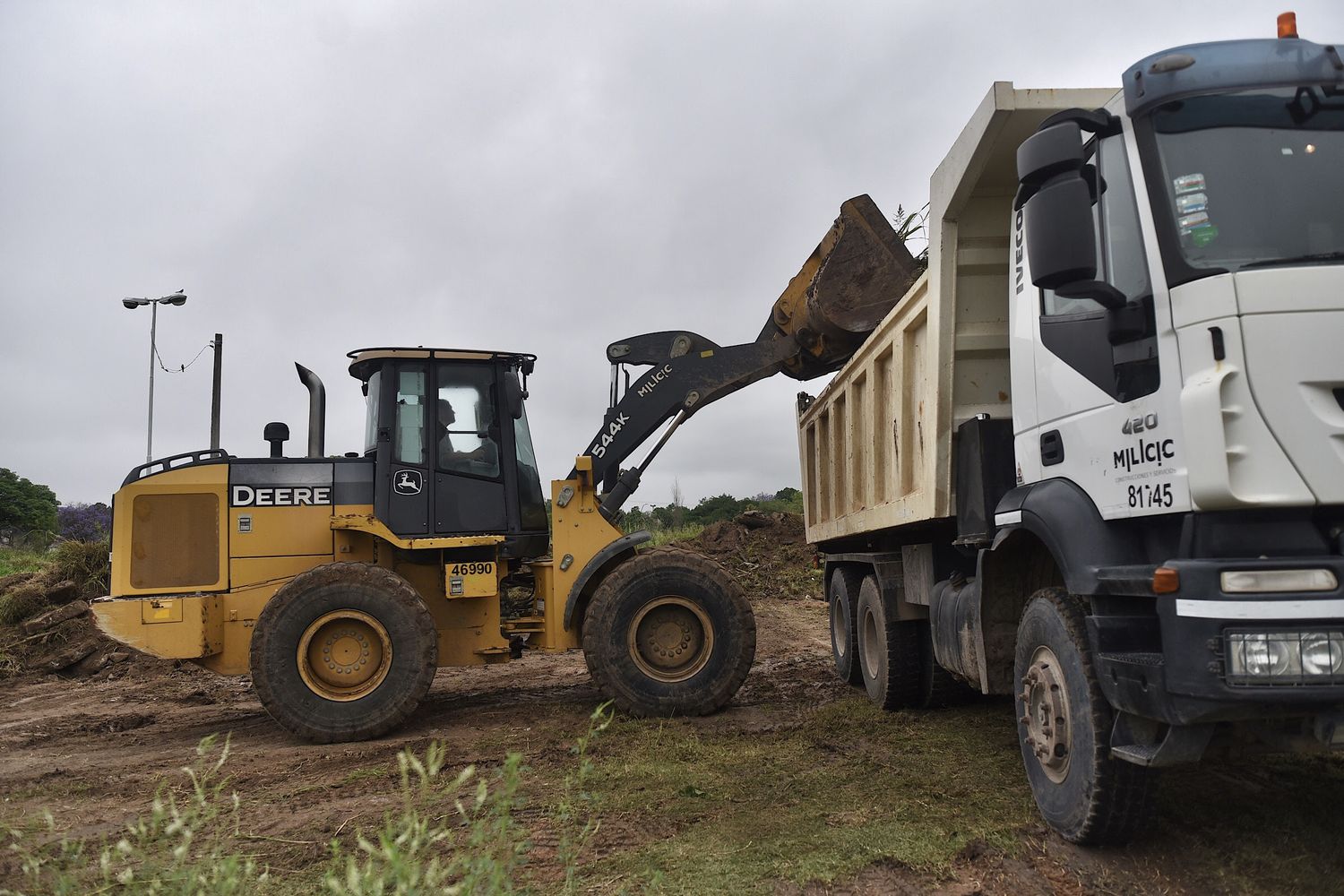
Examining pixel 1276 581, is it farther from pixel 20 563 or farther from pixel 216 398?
pixel 20 563

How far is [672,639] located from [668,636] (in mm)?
36

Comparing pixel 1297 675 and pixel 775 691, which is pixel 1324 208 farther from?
pixel 775 691

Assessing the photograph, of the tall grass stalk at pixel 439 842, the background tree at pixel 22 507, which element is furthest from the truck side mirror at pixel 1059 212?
the background tree at pixel 22 507

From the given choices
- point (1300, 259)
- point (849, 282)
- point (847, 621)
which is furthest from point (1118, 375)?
point (847, 621)

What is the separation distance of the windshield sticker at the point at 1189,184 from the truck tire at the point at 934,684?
14.2ft

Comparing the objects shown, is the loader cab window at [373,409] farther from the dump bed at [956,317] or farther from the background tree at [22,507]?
the background tree at [22,507]

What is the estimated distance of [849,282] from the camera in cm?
770

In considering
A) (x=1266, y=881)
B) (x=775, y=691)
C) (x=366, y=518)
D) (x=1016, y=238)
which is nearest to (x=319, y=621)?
(x=366, y=518)

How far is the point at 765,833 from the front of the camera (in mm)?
4422

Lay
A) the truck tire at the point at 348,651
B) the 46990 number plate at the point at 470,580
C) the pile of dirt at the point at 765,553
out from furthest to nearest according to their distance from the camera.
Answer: the pile of dirt at the point at 765,553 < the 46990 number plate at the point at 470,580 < the truck tire at the point at 348,651

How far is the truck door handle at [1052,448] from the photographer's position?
13.3 feet

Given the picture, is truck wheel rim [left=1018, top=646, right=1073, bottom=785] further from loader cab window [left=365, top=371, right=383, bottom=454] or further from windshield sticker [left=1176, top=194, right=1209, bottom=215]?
loader cab window [left=365, top=371, right=383, bottom=454]

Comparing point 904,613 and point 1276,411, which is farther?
point 904,613

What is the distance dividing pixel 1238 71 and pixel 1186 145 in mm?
308
